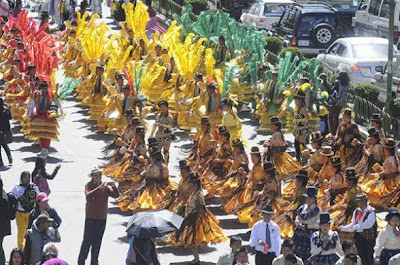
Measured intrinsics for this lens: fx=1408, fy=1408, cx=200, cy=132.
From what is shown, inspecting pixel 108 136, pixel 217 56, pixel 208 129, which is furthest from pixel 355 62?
pixel 208 129

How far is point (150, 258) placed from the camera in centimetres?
1702

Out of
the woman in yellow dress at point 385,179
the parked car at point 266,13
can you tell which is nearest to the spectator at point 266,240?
the woman in yellow dress at point 385,179

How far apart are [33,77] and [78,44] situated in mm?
4484

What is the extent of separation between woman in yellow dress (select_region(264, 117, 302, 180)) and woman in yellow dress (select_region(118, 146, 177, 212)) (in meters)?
2.93

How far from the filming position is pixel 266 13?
38438mm

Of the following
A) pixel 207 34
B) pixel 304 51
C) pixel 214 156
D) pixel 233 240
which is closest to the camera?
pixel 233 240

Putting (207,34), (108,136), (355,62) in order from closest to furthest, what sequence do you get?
(108,136), (355,62), (207,34)

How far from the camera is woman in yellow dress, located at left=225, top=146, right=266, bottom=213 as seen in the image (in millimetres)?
20703

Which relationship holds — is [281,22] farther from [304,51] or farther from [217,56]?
[217,56]

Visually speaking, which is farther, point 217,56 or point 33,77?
point 217,56

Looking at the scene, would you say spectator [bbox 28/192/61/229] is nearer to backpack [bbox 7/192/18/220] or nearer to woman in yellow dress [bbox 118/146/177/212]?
backpack [bbox 7/192/18/220]

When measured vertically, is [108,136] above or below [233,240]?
below

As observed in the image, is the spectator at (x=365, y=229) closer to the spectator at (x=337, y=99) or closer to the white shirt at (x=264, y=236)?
the white shirt at (x=264, y=236)

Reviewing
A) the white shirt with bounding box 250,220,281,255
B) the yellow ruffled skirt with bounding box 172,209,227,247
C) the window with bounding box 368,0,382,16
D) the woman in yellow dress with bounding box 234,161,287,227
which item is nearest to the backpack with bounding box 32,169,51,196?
the yellow ruffled skirt with bounding box 172,209,227,247
